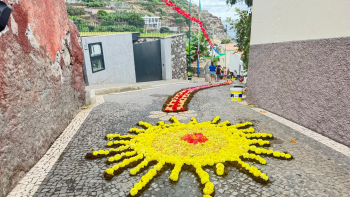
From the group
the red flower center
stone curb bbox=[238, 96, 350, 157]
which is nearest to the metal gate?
stone curb bbox=[238, 96, 350, 157]

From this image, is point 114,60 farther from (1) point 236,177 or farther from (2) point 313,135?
(1) point 236,177

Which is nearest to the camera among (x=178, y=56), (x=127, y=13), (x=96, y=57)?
(x=96, y=57)

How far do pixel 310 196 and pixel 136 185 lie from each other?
2086 millimetres

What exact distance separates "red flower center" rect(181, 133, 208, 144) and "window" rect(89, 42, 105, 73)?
873 cm

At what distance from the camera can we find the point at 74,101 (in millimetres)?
5957

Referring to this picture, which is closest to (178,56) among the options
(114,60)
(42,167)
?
(114,60)

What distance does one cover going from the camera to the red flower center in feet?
13.4

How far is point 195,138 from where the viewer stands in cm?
418

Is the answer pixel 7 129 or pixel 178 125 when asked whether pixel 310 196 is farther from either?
pixel 7 129

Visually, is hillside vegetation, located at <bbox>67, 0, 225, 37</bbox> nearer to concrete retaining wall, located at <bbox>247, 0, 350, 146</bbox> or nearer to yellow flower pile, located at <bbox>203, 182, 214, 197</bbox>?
concrete retaining wall, located at <bbox>247, 0, 350, 146</bbox>

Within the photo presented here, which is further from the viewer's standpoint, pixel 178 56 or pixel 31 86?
pixel 178 56

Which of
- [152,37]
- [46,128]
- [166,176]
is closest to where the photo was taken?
[166,176]

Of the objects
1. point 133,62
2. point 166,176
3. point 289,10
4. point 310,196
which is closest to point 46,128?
point 166,176

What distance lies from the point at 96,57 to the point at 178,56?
9.40m
